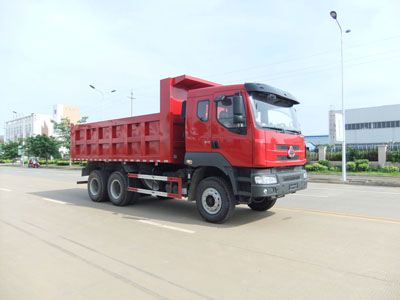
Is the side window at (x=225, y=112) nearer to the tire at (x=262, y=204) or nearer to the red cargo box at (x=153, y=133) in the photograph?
the red cargo box at (x=153, y=133)

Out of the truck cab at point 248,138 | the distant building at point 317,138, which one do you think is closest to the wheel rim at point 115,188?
the truck cab at point 248,138

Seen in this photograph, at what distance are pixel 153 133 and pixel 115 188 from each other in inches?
96.5

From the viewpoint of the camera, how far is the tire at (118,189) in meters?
9.75

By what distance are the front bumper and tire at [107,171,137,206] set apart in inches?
172

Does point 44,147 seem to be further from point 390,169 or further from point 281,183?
point 281,183

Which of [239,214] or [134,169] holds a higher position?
[134,169]

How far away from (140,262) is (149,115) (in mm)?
4766

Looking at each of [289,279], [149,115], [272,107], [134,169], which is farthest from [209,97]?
[289,279]

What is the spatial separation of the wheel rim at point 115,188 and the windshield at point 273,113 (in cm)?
496

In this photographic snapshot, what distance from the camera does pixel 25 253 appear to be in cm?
536

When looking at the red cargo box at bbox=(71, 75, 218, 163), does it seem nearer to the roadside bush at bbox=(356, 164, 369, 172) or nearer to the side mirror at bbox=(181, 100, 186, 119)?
the side mirror at bbox=(181, 100, 186, 119)

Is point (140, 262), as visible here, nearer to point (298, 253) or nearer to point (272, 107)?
point (298, 253)

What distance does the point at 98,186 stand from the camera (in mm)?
10703

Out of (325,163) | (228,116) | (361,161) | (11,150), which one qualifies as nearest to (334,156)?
(325,163)
